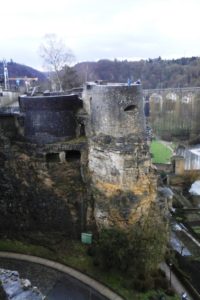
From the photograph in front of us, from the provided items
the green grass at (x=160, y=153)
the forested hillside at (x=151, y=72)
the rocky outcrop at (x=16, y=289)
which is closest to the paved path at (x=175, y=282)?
the rocky outcrop at (x=16, y=289)

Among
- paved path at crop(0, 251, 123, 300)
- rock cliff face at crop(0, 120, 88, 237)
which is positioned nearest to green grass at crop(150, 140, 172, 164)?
rock cliff face at crop(0, 120, 88, 237)

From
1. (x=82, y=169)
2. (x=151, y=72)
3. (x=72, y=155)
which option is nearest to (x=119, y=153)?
(x=82, y=169)

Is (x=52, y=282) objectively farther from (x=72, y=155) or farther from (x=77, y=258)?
(x=72, y=155)

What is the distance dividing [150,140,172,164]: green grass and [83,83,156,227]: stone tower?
30.1 meters

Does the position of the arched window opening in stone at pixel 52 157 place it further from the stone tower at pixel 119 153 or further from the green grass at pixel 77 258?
the green grass at pixel 77 258

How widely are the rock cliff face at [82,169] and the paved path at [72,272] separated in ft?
6.13

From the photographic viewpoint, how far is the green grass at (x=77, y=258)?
1747 cm

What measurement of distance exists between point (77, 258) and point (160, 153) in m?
37.5

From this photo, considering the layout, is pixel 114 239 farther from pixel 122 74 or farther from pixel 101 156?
pixel 122 74

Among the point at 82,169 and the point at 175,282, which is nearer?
the point at 175,282

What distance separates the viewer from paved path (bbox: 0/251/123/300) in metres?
17.5

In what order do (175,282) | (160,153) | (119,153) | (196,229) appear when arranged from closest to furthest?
(119,153) < (175,282) < (196,229) < (160,153)

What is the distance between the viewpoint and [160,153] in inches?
2170

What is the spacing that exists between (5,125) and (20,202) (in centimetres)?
483
